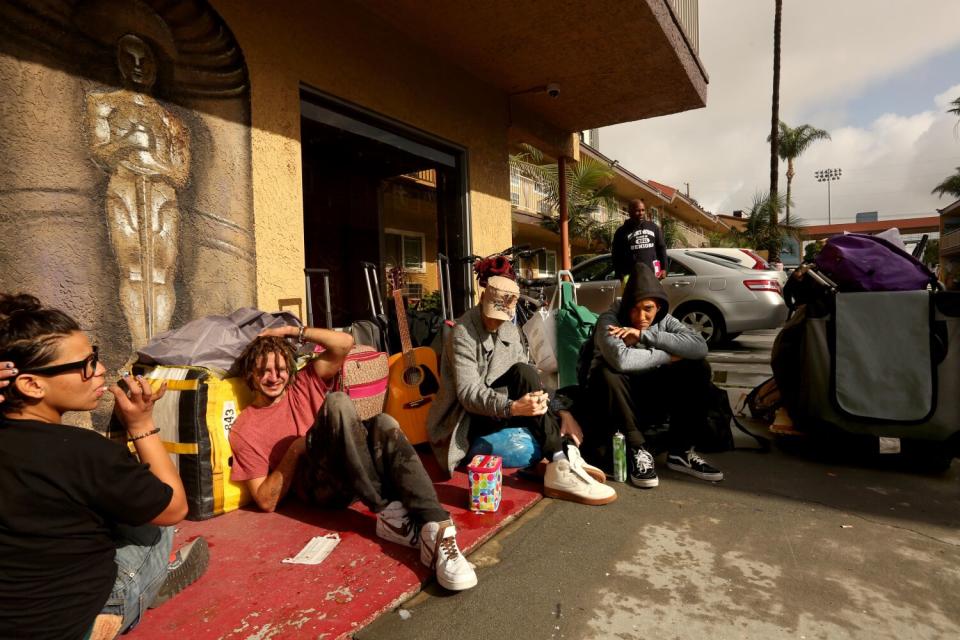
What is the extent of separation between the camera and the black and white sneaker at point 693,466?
301 centimetres

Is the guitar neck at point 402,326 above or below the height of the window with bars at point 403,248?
below

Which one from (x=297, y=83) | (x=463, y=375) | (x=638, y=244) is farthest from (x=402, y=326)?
(x=638, y=244)

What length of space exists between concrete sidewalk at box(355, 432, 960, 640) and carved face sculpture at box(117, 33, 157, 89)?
328 cm

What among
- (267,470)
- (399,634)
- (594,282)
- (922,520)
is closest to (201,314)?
(267,470)

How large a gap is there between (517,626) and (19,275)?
9.55 ft

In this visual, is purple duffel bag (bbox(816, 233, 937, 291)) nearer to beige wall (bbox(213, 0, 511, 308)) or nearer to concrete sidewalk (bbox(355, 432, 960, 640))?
concrete sidewalk (bbox(355, 432, 960, 640))

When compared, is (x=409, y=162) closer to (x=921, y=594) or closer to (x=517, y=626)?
(x=517, y=626)

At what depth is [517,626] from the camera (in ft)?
5.67

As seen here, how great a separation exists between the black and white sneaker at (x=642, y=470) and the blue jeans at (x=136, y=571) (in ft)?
7.67

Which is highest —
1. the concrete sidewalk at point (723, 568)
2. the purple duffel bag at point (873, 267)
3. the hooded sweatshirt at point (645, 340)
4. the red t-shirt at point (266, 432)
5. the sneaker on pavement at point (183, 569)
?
the purple duffel bag at point (873, 267)

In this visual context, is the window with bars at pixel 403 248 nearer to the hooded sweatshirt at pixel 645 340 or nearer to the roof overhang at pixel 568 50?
the roof overhang at pixel 568 50

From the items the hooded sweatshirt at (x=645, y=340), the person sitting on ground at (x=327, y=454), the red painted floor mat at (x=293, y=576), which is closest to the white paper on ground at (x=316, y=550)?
the red painted floor mat at (x=293, y=576)

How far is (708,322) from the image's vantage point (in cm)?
741

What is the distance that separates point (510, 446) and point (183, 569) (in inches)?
62.5
